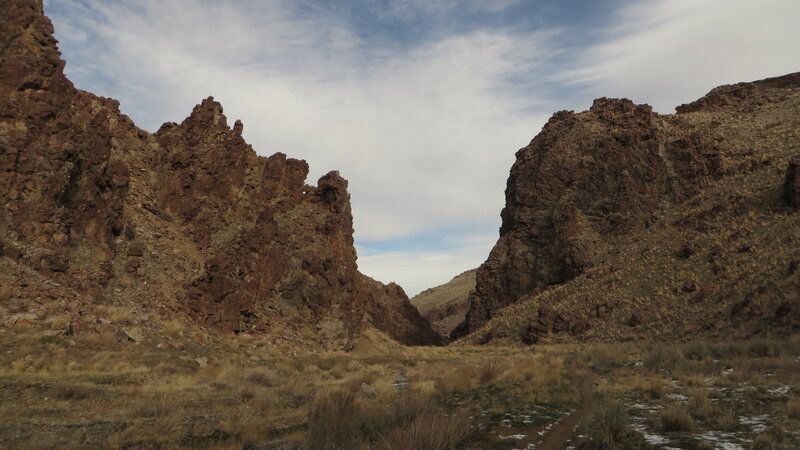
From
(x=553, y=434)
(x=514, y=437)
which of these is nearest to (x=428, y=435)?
(x=514, y=437)

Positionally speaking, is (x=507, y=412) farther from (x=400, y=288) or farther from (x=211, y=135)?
(x=400, y=288)

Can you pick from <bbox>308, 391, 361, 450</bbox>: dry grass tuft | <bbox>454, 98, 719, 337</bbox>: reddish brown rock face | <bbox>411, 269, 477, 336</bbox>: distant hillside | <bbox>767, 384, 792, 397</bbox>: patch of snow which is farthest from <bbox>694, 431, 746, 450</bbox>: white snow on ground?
<bbox>411, 269, 477, 336</bbox>: distant hillside

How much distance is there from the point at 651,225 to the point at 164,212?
50.9 m

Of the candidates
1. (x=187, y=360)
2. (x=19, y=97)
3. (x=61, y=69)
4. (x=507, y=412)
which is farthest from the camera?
(x=61, y=69)

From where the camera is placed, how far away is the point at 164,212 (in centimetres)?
2872

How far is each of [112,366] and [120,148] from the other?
774 inches

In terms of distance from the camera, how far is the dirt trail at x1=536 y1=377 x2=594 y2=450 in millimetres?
8422

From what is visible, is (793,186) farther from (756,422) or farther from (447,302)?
(447,302)

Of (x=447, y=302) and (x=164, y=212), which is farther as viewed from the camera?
(x=447, y=302)

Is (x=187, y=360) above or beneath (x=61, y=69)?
beneath

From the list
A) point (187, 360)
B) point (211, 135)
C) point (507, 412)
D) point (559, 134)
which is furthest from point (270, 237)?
point (559, 134)

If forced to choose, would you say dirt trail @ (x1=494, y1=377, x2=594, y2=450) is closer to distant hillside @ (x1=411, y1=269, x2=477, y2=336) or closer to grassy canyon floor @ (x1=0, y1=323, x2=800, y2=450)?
grassy canyon floor @ (x1=0, y1=323, x2=800, y2=450)

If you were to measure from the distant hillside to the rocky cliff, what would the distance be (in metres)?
24.5

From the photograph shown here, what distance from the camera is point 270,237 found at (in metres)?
31.5
